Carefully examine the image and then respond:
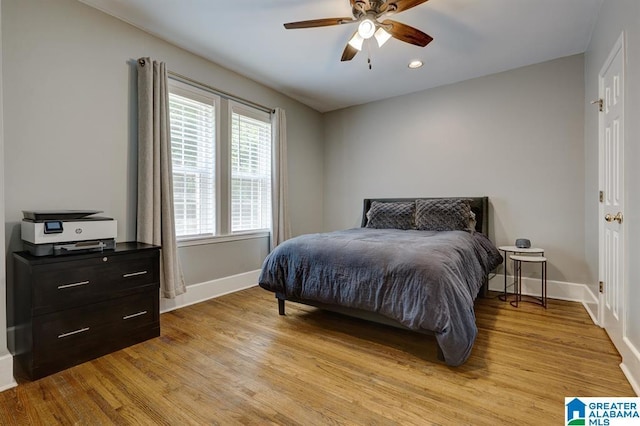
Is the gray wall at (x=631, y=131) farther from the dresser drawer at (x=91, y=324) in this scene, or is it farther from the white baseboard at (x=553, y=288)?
the dresser drawer at (x=91, y=324)

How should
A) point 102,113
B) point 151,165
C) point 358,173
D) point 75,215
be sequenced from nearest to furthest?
1. point 75,215
2. point 102,113
3. point 151,165
4. point 358,173

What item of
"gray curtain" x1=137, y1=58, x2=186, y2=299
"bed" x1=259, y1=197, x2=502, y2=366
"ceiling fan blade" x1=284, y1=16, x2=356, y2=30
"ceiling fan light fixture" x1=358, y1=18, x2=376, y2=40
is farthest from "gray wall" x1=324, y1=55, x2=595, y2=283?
"gray curtain" x1=137, y1=58, x2=186, y2=299

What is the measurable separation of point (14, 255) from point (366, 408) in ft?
8.09

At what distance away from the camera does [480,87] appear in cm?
385

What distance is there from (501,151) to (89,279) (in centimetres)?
430

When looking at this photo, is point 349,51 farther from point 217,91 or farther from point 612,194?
point 612,194

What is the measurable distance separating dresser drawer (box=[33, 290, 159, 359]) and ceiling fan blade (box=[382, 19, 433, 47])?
277 cm

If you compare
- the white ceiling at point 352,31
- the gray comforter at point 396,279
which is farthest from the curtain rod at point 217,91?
the gray comforter at point 396,279

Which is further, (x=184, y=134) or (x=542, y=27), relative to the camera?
(x=184, y=134)

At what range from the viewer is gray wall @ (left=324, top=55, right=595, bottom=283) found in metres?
3.34

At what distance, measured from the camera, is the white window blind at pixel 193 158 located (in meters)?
3.14

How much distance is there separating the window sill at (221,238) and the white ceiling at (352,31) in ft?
6.56

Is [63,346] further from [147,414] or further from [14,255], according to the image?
[147,414]

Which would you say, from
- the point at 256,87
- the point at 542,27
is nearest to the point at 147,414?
the point at 256,87
